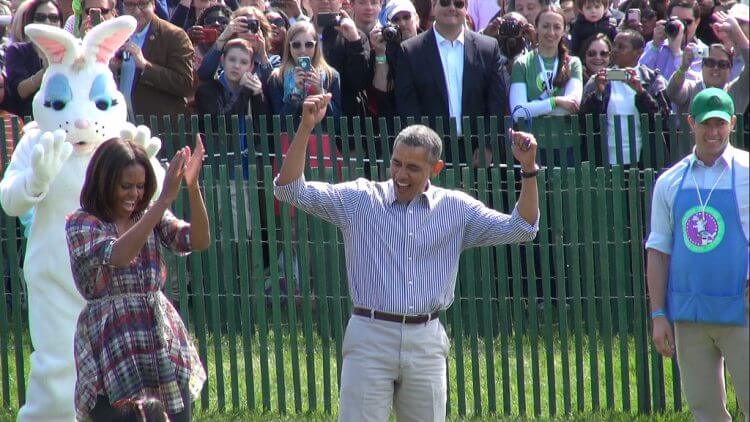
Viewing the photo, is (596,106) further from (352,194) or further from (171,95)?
(352,194)

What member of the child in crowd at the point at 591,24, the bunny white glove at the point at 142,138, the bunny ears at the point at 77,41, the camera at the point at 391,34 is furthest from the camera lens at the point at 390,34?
the bunny white glove at the point at 142,138

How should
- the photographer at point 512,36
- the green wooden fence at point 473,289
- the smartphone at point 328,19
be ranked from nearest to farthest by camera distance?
the green wooden fence at point 473,289
the smartphone at point 328,19
the photographer at point 512,36

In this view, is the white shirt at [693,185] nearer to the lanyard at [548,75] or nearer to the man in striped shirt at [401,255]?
the man in striped shirt at [401,255]

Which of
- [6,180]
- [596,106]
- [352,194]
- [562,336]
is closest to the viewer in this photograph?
[352,194]

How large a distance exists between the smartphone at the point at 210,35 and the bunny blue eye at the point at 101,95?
361 centimetres

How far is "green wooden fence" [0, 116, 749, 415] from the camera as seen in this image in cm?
816

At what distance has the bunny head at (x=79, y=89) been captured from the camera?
711 cm

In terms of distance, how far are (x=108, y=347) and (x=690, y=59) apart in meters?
5.62

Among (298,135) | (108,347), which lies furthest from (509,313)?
(108,347)

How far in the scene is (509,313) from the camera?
325 inches

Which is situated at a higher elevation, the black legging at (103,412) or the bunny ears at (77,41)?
the bunny ears at (77,41)

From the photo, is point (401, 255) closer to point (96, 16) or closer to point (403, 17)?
point (96, 16)

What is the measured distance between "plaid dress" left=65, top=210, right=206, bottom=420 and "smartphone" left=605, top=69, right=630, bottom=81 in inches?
187

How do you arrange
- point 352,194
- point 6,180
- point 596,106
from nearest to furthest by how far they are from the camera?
1. point 352,194
2. point 6,180
3. point 596,106
